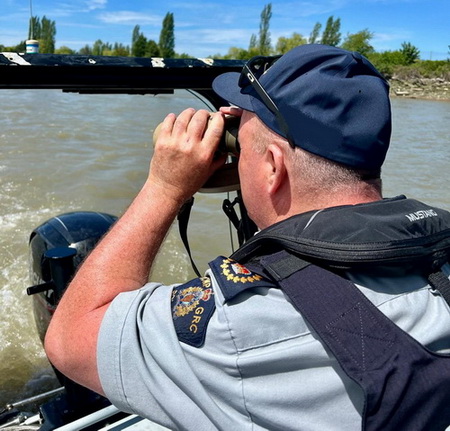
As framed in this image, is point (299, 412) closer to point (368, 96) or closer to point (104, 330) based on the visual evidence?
point (104, 330)

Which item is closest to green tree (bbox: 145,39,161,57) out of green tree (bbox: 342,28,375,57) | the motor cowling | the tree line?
the tree line

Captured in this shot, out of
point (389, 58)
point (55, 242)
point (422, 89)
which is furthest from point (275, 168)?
point (389, 58)

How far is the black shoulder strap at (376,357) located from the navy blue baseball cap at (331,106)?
0.89 ft

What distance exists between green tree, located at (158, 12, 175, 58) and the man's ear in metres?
72.6

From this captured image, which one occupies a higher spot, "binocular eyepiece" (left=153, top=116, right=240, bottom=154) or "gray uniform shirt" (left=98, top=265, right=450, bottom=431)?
"binocular eyepiece" (left=153, top=116, right=240, bottom=154)

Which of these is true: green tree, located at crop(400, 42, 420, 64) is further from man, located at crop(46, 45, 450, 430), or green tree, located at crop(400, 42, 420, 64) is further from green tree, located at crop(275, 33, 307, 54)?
man, located at crop(46, 45, 450, 430)

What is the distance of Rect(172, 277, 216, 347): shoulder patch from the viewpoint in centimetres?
86

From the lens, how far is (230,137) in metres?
1.18

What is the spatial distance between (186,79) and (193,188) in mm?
574

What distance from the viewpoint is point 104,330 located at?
3.02 ft

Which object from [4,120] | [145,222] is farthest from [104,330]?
[4,120]

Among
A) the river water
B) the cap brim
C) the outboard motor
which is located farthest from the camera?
the river water

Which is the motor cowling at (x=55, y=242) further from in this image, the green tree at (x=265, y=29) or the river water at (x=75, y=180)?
the green tree at (x=265, y=29)

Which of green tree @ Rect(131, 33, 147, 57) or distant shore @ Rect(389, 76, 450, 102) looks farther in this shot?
green tree @ Rect(131, 33, 147, 57)
